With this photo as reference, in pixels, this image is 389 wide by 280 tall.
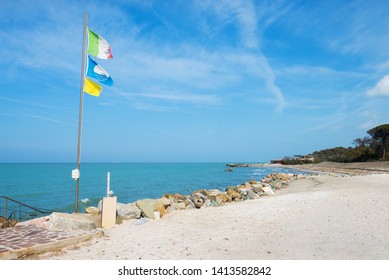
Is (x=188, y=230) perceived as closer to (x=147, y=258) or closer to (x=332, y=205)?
(x=147, y=258)

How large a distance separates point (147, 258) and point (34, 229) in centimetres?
399

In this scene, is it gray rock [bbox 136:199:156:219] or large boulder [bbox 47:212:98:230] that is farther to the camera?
gray rock [bbox 136:199:156:219]

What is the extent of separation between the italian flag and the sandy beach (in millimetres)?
6476

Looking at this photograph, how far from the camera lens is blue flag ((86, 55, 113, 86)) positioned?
434 inches

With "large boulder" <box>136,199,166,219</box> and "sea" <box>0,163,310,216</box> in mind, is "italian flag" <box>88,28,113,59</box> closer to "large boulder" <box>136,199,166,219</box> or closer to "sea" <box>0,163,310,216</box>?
"large boulder" <box>136,199,166,219</box>

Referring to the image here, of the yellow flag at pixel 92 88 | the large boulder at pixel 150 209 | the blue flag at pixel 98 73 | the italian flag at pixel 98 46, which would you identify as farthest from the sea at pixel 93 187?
the italian flag at pixel 98 46

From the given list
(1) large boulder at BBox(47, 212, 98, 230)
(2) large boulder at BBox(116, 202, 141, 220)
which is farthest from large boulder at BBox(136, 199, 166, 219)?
(1) large boulder at BBox(47, 212, 98, 230)

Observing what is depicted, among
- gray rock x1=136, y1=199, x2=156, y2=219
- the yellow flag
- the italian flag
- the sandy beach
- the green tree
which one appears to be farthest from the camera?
the green tree

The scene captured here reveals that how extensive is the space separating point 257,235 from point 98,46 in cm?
895

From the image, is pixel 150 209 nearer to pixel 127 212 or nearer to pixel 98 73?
pixel 127 212

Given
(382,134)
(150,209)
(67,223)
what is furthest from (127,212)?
(382,134)

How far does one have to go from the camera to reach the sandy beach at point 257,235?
6553 millimetres

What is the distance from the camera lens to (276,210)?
11.7m

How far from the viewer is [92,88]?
435 inches
